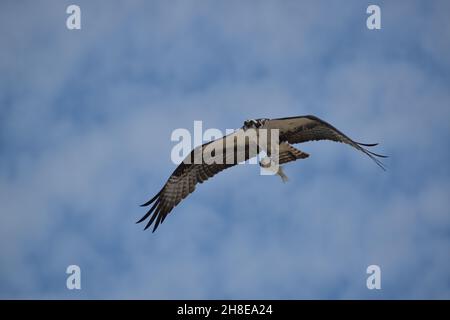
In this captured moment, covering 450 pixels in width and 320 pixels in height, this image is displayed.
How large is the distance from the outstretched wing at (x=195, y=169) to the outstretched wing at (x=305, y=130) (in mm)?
770

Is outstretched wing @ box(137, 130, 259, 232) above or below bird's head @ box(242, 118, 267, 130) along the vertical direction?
below

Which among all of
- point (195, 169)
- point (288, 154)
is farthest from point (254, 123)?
point (195, 169)

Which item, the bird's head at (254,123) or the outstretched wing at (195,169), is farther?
the outstretched wing at (195,169)

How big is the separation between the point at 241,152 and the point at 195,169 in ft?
3.59

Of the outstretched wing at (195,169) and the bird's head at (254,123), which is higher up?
the bird's head at (254,123)

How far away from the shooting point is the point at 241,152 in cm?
1741

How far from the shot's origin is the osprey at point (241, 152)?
1644cm

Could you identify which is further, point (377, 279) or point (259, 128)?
point (377, 279)

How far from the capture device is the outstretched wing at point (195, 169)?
678 inches

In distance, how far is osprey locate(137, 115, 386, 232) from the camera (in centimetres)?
1644
